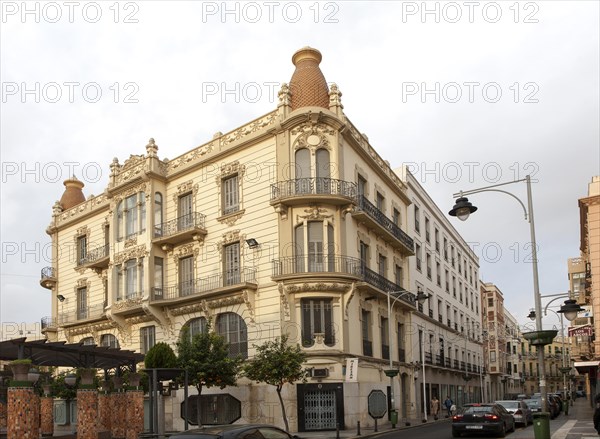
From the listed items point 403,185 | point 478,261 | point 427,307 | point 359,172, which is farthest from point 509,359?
point 359,172

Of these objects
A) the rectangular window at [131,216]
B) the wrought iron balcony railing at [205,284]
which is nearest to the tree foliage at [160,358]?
the wrought iron balcony railing at [205,284]

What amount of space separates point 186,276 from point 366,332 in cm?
1054

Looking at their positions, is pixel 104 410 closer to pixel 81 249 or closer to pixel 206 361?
pixel 206 361

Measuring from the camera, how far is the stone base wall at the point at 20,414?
1852cm

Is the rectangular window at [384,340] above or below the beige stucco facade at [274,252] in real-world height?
below

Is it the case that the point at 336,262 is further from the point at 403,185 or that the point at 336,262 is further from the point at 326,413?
the point at 403,185

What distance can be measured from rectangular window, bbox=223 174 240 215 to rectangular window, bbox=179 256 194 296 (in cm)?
383

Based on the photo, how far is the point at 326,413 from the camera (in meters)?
31.0

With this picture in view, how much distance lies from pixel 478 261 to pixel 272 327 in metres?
49.6

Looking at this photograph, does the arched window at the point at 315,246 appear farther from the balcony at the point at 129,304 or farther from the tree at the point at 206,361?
the balcony at the point at 129,304

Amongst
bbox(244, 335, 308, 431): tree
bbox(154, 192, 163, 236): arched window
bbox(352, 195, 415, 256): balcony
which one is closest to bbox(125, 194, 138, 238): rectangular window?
bbox(154, 192, 163, 236): arched window

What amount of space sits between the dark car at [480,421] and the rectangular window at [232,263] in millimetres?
13690

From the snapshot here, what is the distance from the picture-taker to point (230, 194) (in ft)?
118

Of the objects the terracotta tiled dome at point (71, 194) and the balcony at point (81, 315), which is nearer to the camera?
the balcony at point (81, 315)
